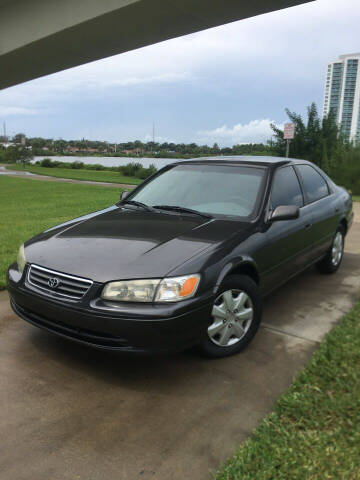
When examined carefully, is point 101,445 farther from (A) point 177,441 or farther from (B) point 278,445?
(B) point 278,445

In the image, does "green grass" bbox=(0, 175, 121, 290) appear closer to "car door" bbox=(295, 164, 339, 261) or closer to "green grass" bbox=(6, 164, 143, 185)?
"car door" bbox=(295, 164, 339, 261)

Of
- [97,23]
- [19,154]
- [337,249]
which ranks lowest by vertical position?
[19,154]

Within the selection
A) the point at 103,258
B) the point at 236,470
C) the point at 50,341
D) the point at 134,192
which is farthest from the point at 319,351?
the point at 134,192

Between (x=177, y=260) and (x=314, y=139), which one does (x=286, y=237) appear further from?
(x=314, y=139)

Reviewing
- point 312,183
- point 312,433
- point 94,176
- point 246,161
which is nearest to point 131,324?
point 312,433

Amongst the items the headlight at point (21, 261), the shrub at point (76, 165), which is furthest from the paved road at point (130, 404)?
the shrub at point (76, 165)

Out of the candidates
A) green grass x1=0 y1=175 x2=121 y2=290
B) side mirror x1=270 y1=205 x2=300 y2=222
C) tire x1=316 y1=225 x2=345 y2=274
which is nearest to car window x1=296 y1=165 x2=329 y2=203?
tire x1=316 y1=225 x2=345 y2=274

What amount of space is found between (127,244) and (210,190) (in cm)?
121

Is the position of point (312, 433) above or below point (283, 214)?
below

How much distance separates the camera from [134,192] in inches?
181

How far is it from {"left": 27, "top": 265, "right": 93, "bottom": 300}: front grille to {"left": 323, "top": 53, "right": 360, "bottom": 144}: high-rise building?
73989 mm

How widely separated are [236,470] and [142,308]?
3.48ft

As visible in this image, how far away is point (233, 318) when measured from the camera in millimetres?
3215

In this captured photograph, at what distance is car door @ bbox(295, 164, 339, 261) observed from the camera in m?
4.61
